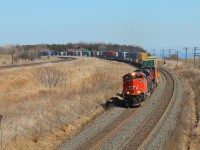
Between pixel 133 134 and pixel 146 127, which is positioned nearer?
pixel 133 134

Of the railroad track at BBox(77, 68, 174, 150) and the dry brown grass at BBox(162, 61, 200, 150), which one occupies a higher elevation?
the railroad track at BBox(77, 68, 174, 150)

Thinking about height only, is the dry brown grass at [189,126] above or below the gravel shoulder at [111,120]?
below

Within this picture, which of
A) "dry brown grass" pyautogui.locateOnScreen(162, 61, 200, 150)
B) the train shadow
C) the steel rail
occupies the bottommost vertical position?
"dry brown grass" pyautogui.locateOnScreen(162, 61, 200, 150)

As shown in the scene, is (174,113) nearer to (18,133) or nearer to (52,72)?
(18,133)

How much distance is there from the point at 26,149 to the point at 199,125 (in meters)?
13.1

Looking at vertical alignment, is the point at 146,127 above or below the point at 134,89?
below

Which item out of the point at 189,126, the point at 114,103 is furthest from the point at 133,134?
the point at 114,103

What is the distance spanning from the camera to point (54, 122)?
25.3 m

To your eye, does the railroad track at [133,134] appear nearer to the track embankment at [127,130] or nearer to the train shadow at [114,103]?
the track embankment at [127,130]

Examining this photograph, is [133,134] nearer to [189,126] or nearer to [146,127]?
[146,127]

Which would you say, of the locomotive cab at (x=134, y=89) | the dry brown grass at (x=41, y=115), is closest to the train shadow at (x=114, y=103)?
the dry brown grass at (x=41, y=115)

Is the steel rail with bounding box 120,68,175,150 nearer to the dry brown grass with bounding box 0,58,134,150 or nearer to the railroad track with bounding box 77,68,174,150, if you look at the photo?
the railroad track with bounding box 77,68,174,150

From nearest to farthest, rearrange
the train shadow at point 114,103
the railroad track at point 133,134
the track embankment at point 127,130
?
the railroad track at point 133,134 → the track embankment at point 127,130 → the train shadow at point 114,103

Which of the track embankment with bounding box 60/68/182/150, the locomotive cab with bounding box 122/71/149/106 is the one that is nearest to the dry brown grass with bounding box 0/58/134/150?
the track embankment with bounding box 60/68/182/150
